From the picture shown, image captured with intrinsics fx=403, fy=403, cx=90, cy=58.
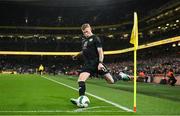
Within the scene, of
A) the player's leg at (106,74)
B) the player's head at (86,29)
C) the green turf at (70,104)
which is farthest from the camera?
the player's head at (86,29)

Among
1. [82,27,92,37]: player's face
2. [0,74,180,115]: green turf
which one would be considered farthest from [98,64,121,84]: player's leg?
[82,27,92,37]: player's face

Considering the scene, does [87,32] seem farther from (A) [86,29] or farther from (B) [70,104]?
(B) [70,104]

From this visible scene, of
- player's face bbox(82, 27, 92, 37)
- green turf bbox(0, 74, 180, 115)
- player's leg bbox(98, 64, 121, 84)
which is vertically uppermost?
player's face bbox(82, 27, 92, 37)

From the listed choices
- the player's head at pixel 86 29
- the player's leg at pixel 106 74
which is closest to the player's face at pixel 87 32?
the player's head at pixel 86 29

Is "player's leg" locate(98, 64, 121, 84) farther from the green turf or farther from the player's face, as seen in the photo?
the player's face

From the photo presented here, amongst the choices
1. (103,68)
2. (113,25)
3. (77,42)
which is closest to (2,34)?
(77,42)

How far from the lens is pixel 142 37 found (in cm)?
8669

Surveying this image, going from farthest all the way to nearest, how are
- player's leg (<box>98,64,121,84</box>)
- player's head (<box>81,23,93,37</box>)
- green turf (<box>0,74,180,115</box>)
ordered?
player's head (<box>81,23,93,37</box>) < player's leg (<box>98,64,121,84</box>) < green turf (<box>0,74,180,115</box>)

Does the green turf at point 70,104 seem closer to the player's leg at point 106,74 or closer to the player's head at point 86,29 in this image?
the player's leg at point 106,74

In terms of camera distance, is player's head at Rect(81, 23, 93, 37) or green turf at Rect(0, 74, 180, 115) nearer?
green turf at Rect(0, 74, 180, 115)

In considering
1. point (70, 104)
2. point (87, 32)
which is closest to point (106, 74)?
point (87, 32)

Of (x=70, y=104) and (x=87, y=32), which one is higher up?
(x=87, y=32)

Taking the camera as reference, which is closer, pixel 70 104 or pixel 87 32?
pixel 87 32

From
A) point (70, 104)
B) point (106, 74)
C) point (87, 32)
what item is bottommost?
point (70, 104)
